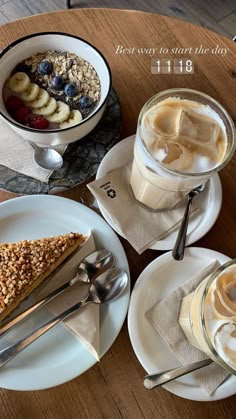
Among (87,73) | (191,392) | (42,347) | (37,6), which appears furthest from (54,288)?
(37,6)

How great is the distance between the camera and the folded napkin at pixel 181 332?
859 millimetres

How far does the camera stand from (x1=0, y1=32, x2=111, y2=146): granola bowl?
0.99 m

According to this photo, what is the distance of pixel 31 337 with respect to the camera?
0.86 meters

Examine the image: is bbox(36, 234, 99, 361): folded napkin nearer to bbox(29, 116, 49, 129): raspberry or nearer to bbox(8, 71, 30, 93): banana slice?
bbox(29, 116, 49, 129): raspberry

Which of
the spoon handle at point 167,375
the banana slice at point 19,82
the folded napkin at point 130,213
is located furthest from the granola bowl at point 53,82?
the spoon handle at point 167,375

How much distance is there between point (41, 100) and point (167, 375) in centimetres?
62

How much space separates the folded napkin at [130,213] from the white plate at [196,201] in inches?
0.4

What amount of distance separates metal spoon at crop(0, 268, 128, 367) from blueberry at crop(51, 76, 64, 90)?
0.42m

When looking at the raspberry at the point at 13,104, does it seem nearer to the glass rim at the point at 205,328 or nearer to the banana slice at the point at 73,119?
the banana slice at the point at 73,119

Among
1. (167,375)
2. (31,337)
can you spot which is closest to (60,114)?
(31,337)

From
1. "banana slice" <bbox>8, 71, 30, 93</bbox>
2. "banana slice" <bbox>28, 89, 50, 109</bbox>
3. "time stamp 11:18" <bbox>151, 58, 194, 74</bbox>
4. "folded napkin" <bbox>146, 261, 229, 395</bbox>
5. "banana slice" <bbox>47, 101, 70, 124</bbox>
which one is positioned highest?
"banana slice" <bbox>8, 71, 30, 93</bbox>

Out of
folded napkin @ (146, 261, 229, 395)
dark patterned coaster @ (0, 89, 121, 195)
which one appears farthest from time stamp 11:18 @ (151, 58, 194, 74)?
folded napkin @ (146, 261, 229, 395)

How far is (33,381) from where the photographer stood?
2.75ft

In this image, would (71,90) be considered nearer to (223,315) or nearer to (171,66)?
(171,66)
